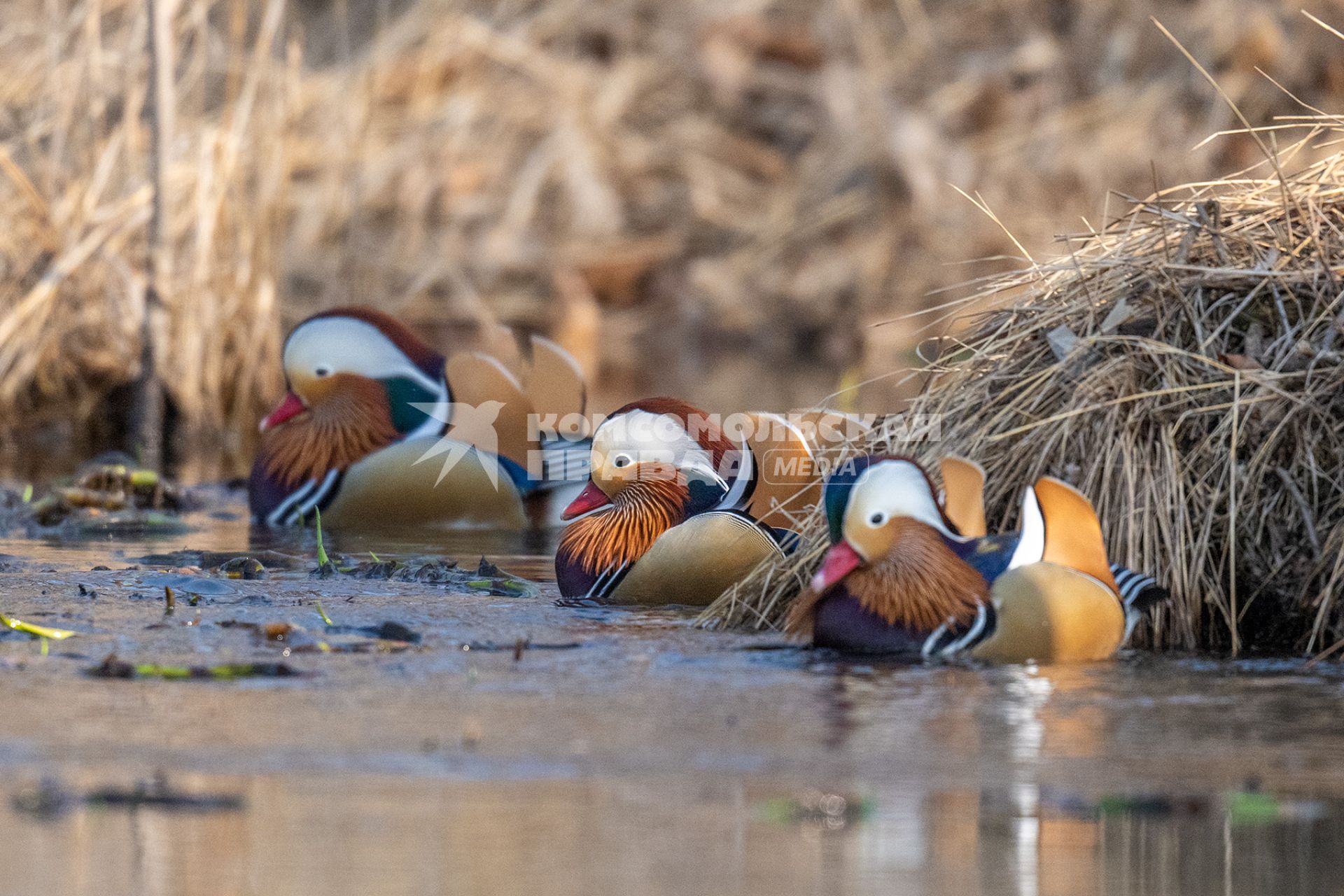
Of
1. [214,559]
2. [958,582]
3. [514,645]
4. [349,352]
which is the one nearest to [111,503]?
[349,352]

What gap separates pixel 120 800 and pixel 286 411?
430 cm

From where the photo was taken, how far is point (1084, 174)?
52.8 feet

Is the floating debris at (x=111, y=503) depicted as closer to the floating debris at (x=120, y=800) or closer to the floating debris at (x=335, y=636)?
the floating debris at (x=335, y=636)

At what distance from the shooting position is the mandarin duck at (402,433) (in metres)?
7.40

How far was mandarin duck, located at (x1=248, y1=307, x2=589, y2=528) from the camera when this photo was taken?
24.3ft

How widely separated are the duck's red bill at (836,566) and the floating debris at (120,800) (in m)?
1.59

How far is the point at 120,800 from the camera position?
11.0 ft

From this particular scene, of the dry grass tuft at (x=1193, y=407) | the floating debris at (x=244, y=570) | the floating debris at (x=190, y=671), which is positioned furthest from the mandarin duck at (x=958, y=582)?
the floating debris at (x=244, y=570)

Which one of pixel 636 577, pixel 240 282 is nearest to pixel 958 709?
pixel 636 577

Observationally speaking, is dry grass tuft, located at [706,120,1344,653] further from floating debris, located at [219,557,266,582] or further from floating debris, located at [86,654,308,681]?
floating debris, located at [219,557,266,582]

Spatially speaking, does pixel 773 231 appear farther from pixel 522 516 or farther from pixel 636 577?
pixel 636 577

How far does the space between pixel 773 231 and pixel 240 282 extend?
7231mm

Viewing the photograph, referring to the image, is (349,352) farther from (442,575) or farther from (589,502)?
(589,502)

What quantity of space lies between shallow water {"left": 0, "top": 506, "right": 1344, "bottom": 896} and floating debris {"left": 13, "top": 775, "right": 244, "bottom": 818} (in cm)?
3
